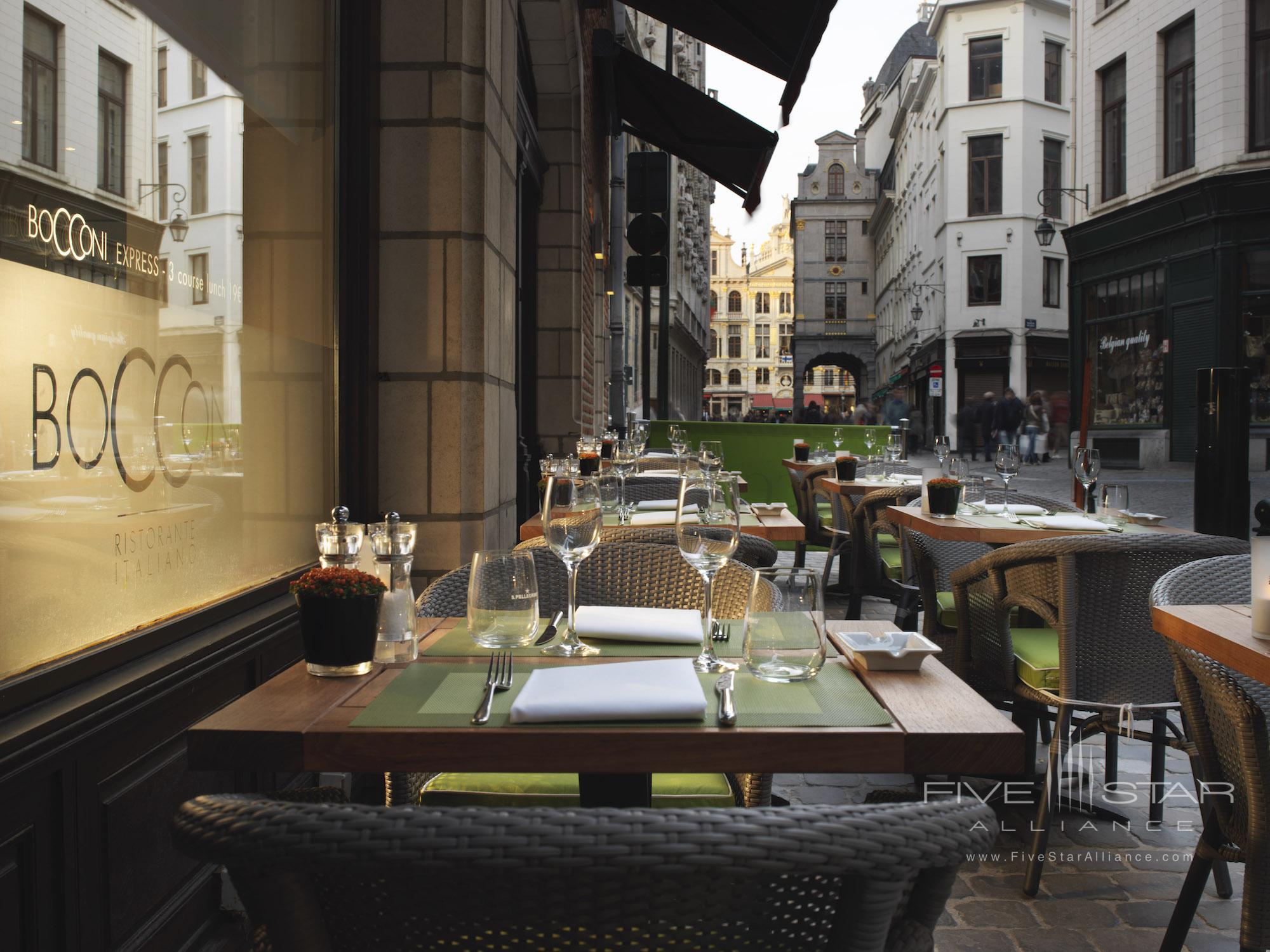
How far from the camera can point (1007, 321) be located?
2970 cm

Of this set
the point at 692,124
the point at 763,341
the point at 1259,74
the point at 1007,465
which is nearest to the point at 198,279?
the point at 1007,465

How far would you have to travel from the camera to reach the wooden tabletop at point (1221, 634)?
5.71 feet

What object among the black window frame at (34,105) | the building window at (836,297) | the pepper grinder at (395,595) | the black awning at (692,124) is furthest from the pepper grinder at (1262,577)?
the building window at (836,297)

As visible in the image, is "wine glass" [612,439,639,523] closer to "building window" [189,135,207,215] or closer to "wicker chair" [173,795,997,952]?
"building window" [189,135,207,215]

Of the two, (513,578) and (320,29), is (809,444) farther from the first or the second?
(513,578)

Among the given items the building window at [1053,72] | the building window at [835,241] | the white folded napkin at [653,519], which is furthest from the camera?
the building window at [835,241]

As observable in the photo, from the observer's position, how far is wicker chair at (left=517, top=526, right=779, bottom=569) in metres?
2.87

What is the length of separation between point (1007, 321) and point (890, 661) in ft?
99.2

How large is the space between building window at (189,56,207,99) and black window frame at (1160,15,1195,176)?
1859 cm

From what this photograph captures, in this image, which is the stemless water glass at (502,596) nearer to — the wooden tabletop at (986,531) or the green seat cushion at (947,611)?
the green seat cushion at (947,611)

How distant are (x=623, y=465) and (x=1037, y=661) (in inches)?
126

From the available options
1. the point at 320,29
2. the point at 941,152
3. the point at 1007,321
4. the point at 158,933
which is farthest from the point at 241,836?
the point at 941,152

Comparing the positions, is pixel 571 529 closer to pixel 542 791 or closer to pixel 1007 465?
pixel 542 791

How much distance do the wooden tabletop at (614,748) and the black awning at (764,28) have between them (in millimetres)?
3718
